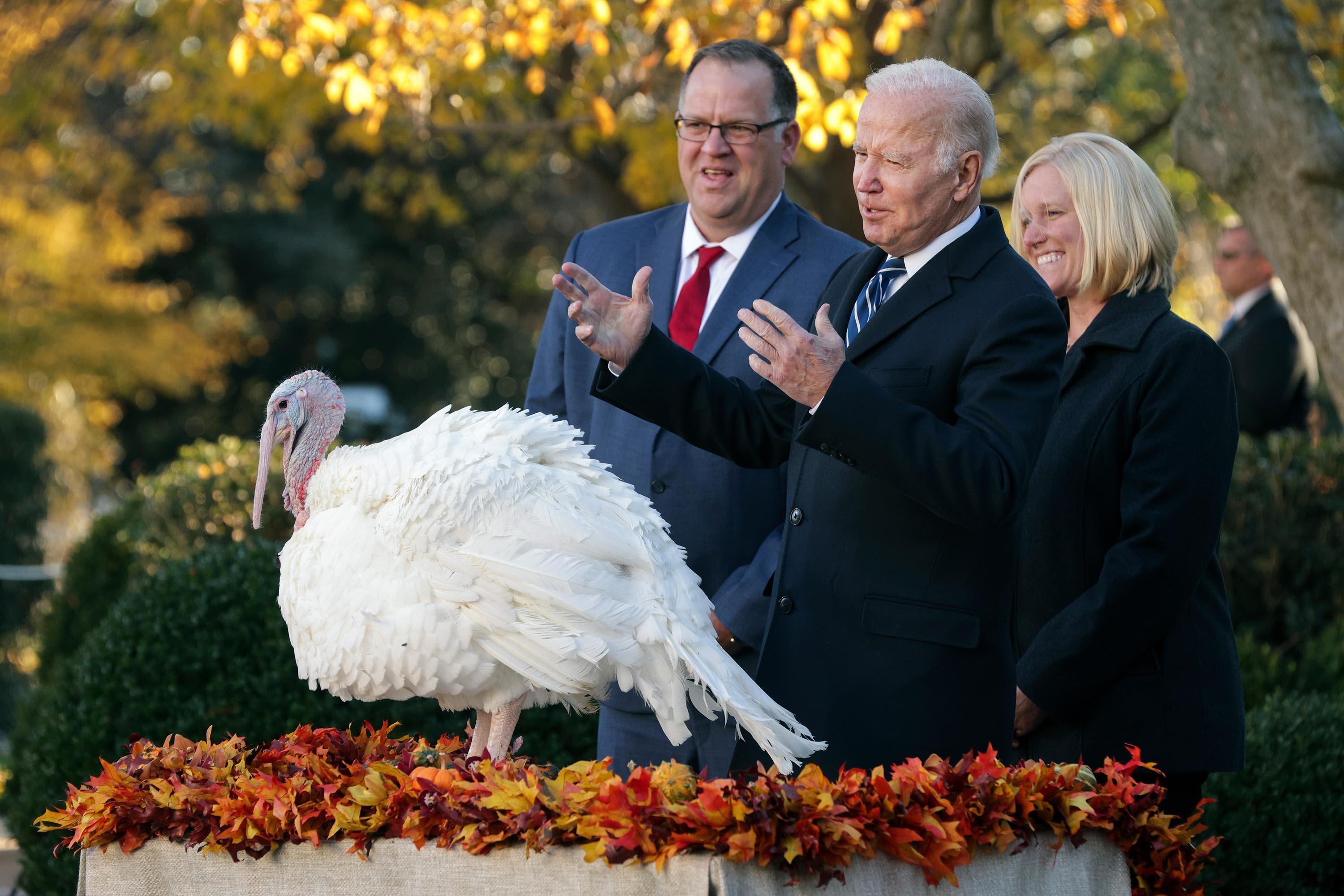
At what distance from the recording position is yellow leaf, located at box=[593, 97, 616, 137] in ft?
25.6

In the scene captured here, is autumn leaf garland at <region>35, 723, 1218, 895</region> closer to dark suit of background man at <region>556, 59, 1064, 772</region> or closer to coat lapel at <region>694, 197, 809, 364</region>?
dark suit of background man at <region>556, 59, 1064, 772</region>

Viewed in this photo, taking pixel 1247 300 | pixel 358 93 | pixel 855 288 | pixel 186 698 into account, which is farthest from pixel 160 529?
pixel 1247 300

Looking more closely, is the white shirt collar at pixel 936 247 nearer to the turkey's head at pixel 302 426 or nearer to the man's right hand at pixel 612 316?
the man's right hand at pixel 612 316

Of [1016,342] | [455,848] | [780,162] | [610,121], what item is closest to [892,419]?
[1016,342]

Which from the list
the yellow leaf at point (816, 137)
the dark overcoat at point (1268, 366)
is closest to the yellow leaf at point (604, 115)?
the yellow leaf at point (816, 137)

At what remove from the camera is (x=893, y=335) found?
2.82 metres


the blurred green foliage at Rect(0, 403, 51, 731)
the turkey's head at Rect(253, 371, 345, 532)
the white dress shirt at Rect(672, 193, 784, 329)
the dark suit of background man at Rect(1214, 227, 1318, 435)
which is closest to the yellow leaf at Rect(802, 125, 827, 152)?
the dark suit of background man at Rect(1214, 227, 1318, 435)

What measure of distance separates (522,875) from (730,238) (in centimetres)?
207

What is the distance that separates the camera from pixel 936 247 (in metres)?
2.88

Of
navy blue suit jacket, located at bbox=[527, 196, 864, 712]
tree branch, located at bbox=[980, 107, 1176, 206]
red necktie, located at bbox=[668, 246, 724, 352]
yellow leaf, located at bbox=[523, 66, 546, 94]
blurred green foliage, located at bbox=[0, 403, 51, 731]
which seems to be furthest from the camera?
blurred green foliage, located at bbox=[0, 403, 51, 731]

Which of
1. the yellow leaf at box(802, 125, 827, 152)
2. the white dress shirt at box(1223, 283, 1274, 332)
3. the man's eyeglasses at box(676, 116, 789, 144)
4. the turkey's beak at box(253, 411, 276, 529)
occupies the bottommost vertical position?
the turkey's beak at box(253, 411, 276, 529)

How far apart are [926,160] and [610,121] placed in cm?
545

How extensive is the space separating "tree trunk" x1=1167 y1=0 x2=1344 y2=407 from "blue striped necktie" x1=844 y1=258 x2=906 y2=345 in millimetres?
2736

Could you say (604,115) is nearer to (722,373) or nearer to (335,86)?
(335,86)
